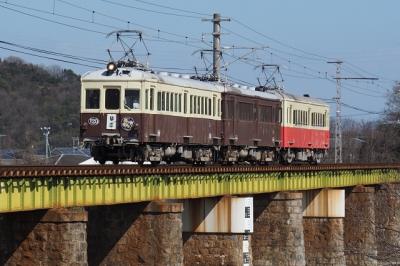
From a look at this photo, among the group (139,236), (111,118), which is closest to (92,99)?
(111,118)

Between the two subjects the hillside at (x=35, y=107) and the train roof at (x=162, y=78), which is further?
the hillside at (x=35, y=107)

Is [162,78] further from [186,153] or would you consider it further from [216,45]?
[216,45]

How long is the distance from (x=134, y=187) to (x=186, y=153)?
9.97 m

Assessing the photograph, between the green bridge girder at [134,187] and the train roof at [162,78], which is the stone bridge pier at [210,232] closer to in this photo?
the green bridge girder at [134,187]

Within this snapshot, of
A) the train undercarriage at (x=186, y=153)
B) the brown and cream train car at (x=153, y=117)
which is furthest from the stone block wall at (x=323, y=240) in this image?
the brown and cream train car at (x=153, y=117)

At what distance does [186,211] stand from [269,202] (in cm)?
752

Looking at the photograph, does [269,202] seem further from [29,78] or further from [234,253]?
[29,78]

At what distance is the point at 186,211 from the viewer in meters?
45.7

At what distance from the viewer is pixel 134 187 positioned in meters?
35.5

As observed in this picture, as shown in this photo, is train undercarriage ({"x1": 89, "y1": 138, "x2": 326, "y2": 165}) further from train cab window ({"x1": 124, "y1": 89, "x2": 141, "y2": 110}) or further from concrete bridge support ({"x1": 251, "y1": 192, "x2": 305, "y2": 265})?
concrete bridge support ({"x1": 251, "y1": 192, "x2": 305, "y2": 265})

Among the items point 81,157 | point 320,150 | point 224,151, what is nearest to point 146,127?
point 224,151

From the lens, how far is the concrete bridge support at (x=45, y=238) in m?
29.8

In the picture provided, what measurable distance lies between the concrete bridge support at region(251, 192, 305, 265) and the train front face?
12161 millimetres

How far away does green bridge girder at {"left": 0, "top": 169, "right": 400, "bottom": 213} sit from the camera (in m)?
28.7
